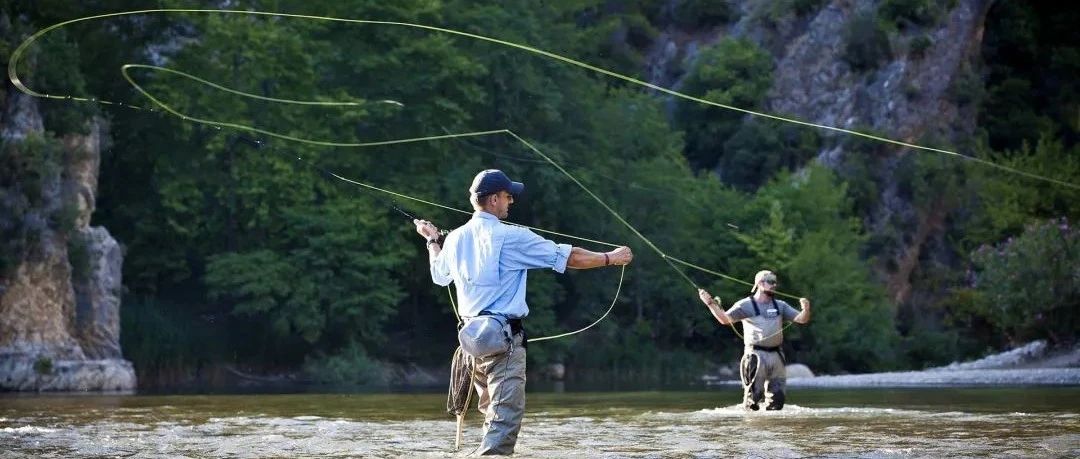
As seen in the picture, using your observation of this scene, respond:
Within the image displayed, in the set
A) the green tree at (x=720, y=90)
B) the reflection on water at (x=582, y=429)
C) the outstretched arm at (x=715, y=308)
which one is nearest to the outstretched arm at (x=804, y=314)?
the outstretched arm at (x=715, y=308)

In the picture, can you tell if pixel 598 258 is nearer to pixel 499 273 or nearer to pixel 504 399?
pixel 499 273

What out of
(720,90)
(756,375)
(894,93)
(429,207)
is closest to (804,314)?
(756,375)

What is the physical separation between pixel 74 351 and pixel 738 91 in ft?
112

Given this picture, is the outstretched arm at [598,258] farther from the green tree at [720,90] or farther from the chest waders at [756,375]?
the green tree at [720,90]

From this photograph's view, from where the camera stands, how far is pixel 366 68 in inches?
1890

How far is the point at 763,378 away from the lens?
20047 millimetres

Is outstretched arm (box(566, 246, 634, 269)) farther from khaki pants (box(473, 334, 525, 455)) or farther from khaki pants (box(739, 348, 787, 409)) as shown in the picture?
khaki pants (box(739, 348, 787, 409))

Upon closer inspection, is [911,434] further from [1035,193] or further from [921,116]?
[921,116]

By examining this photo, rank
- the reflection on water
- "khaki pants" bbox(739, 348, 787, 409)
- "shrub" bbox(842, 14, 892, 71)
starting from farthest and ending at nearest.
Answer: "shrub" bbox(842, 14, 892, 71)
"khaki pants" bbox(739, 348, 787, 409)
the reflection on water

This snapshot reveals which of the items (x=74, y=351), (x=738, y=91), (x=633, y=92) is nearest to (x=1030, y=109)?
(x=738, y=91)

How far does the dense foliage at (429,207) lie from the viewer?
44125 mm

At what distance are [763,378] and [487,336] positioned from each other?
9.50m

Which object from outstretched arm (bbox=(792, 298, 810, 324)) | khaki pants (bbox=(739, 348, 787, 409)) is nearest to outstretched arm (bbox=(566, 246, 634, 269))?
outstretched arm (bbox=(792, 298, 810, 324))

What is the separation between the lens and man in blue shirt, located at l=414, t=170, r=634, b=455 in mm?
11102
